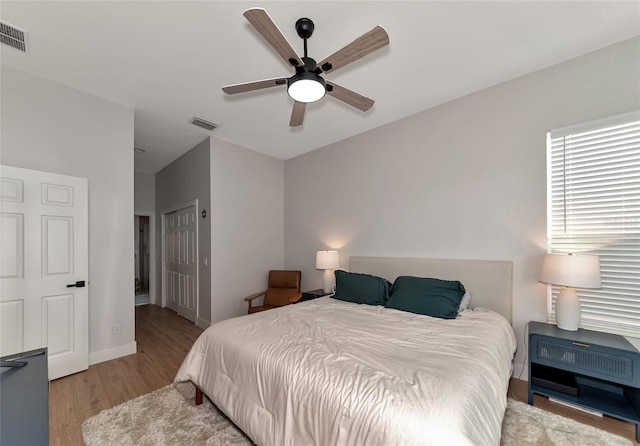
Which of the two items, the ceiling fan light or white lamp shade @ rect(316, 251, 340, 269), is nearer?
the ceiling fan light

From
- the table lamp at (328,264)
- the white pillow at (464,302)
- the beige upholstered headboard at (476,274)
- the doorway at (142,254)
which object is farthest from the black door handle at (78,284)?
the white pillow at (464,302)

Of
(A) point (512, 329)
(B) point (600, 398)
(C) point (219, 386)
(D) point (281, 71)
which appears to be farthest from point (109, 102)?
(B) point (600, 398)

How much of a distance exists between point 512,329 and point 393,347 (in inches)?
60.2

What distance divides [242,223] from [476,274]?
3.31 metres

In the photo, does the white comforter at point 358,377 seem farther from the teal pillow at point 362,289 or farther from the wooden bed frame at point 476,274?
the teal pillow at point 362,289

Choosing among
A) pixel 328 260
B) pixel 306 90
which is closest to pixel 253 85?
pixel 306 90

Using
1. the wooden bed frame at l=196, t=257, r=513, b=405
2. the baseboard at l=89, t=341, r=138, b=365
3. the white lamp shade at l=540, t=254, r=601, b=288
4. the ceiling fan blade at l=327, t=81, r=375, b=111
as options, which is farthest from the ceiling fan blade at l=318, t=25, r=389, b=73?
the baseboard at l=89, t=341, r=138, b=365

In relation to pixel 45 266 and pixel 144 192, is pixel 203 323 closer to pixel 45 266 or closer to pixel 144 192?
pixel 45 266

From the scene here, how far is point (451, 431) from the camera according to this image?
3.29 ft

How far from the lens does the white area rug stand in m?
1.72

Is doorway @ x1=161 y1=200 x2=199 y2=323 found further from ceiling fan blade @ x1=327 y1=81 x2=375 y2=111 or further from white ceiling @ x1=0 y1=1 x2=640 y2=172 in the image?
ceiling fan blade @ x1=327 y1=81 x2=375 y2=111

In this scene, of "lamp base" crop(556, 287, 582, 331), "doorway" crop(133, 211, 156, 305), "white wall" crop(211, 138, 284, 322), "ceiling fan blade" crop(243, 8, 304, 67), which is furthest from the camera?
"doorway" crop(133, 211, 156, 305)

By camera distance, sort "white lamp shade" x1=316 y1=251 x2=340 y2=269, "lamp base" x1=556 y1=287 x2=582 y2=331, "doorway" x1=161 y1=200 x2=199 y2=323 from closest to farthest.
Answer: "lamp base" x1=556 y1=287 x2=582 y2=331 < "white lamp shade" x1=316 y1=251 x2=340 y2=269 < "doorway" x1=161 y1=200 x2=199 y2=323

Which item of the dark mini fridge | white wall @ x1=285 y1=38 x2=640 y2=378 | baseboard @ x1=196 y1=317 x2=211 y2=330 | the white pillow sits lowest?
baseboard @ x1=196 y1=317 x2=211 y2=330
